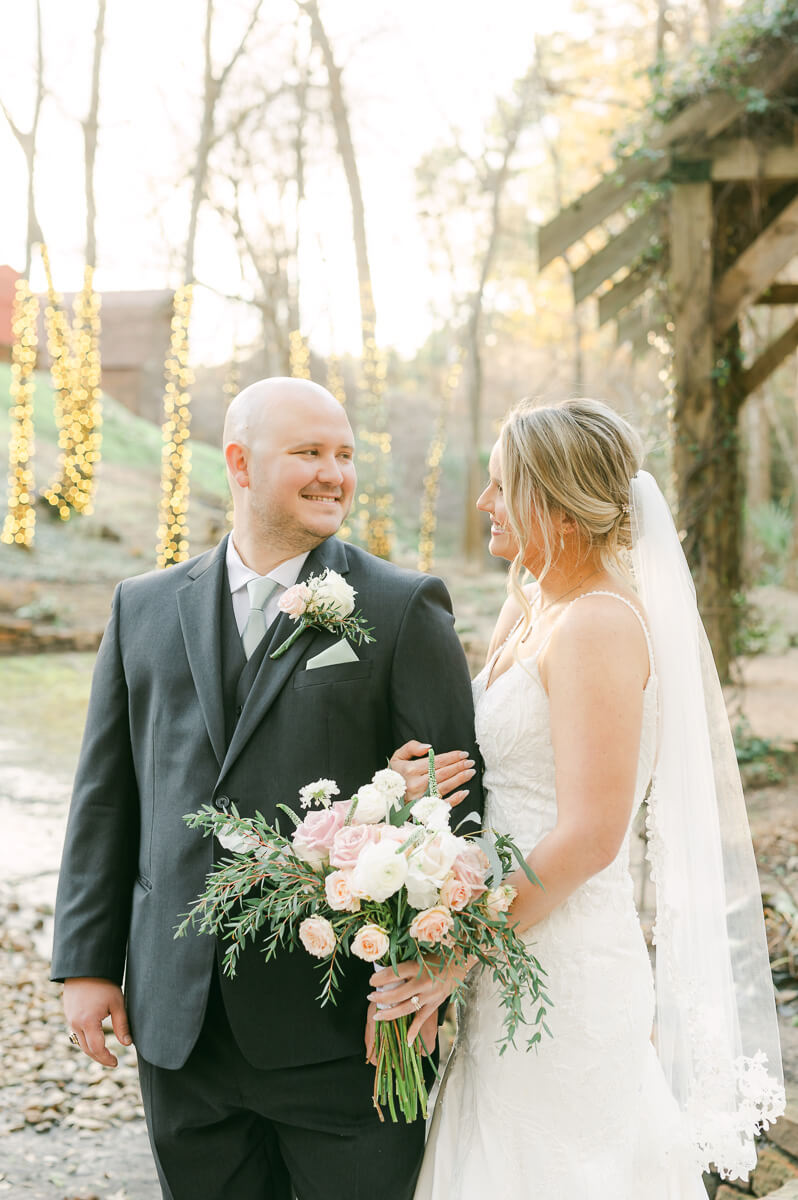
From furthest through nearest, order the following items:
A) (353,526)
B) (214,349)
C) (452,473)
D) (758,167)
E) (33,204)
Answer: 1. (452,473)
2. (214,349)
3. (353,526)
4. (33,204)
5. (758,167)

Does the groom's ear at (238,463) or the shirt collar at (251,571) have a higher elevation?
the groom's ear at (238,463)

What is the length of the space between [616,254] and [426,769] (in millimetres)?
5756

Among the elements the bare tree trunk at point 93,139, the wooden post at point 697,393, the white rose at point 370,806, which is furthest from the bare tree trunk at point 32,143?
the white rose at point 370,806

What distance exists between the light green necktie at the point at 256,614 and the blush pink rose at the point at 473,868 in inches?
26.6

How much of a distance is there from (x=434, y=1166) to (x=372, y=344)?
13862 millimetres

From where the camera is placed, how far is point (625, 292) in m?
7.90

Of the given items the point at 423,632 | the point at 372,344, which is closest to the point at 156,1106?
the point at 423,632

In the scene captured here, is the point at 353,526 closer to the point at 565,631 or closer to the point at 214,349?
the point at 214,349

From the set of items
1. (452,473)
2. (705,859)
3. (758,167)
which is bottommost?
(452,473)

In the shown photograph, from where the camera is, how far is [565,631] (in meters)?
2.14

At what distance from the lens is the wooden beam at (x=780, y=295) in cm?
825

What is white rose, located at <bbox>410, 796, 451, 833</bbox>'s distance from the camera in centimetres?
186

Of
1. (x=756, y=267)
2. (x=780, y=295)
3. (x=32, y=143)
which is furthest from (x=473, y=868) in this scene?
(x=32, y=143)

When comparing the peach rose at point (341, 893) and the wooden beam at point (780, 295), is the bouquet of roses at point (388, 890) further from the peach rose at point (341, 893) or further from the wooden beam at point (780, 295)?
the wooden beam at point (780, 295)
